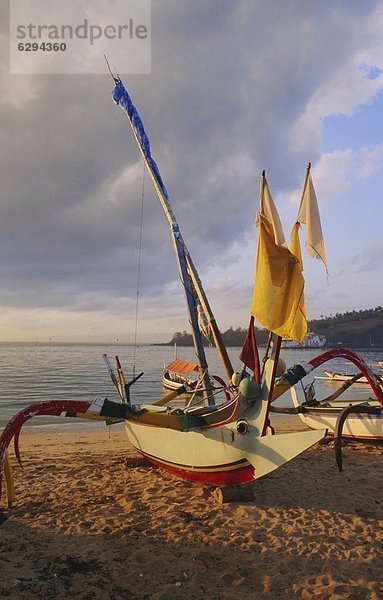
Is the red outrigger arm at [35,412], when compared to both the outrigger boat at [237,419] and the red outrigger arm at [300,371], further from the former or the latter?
the red outrigger arm at [300,371]

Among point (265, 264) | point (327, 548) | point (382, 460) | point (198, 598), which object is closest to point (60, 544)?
point (198, 598)

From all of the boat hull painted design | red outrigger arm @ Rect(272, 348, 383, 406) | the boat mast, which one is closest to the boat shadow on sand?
the boat hull painted design

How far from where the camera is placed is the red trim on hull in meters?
6.70

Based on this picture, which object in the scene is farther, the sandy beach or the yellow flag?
the yellow flag

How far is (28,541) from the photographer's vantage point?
568 centimetres

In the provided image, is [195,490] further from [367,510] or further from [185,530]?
[367,510]

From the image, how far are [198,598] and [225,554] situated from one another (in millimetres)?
972

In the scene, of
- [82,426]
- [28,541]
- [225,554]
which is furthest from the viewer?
[82,426]

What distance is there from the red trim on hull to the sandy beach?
287mm

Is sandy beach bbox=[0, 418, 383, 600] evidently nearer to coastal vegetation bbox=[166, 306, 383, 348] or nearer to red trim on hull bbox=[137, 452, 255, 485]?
red trim on hull bbox=[137, 452, 255, 485]

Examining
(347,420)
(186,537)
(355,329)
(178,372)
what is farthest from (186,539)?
(355,329)

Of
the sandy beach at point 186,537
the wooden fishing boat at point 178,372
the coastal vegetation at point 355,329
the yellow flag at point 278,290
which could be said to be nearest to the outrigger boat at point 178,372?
the wooden fishing boat at point 178,372

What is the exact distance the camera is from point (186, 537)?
582 cm

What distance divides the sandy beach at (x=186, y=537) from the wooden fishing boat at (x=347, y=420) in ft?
8.99
